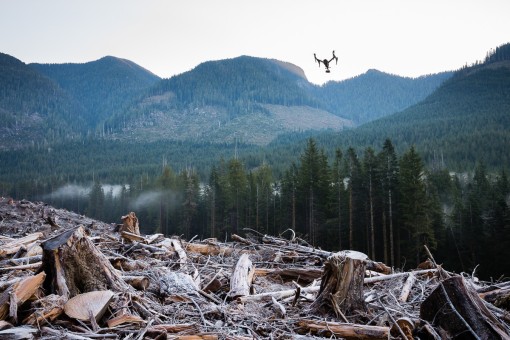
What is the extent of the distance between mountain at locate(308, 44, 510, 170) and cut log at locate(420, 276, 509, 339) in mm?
72456

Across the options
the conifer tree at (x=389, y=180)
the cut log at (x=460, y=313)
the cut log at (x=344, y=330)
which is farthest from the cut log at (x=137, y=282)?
the conifer tree at (x=389, y=180)

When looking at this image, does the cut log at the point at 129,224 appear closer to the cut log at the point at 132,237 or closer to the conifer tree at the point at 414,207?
the cut log at the point at 132,237

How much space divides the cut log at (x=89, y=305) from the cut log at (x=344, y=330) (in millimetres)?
1850

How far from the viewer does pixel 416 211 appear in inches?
1071

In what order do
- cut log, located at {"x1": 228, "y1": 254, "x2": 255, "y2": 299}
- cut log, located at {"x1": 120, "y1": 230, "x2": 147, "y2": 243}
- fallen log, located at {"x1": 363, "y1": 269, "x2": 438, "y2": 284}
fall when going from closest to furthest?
1. cut log, located at {"x1": 228, "y1": 254, "x2": 255, "y2": 299}
2. fallen log, located at {"x1": 363, "y1": 269, "x2": 438, "y2": 284}
3. cut log, located at {"x1": 120, "y1": 230, "x2": 147, "y2": 243}

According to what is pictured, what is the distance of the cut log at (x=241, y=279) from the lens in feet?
13.1

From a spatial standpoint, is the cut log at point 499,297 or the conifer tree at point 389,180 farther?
the conifer tree at point 389,180

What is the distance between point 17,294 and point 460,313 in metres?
4.18

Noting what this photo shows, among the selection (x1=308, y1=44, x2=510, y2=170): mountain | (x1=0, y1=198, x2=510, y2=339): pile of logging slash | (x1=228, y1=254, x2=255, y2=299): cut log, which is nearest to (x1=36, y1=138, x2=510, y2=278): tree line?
(x1=228, y1=254, x2=255, y2=299): cut log

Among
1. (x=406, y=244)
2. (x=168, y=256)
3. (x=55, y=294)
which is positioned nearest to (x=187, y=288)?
(x=55, y=294)

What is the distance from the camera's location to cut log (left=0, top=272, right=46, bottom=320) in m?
2.76

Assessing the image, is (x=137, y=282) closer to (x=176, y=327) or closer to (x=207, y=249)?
(x=176, y=327)

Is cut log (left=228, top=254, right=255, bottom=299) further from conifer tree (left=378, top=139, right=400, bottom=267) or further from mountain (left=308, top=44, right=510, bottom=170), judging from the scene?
mountain (left=308, top=44, right=510, bottom=170)

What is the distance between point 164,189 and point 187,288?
200ft
